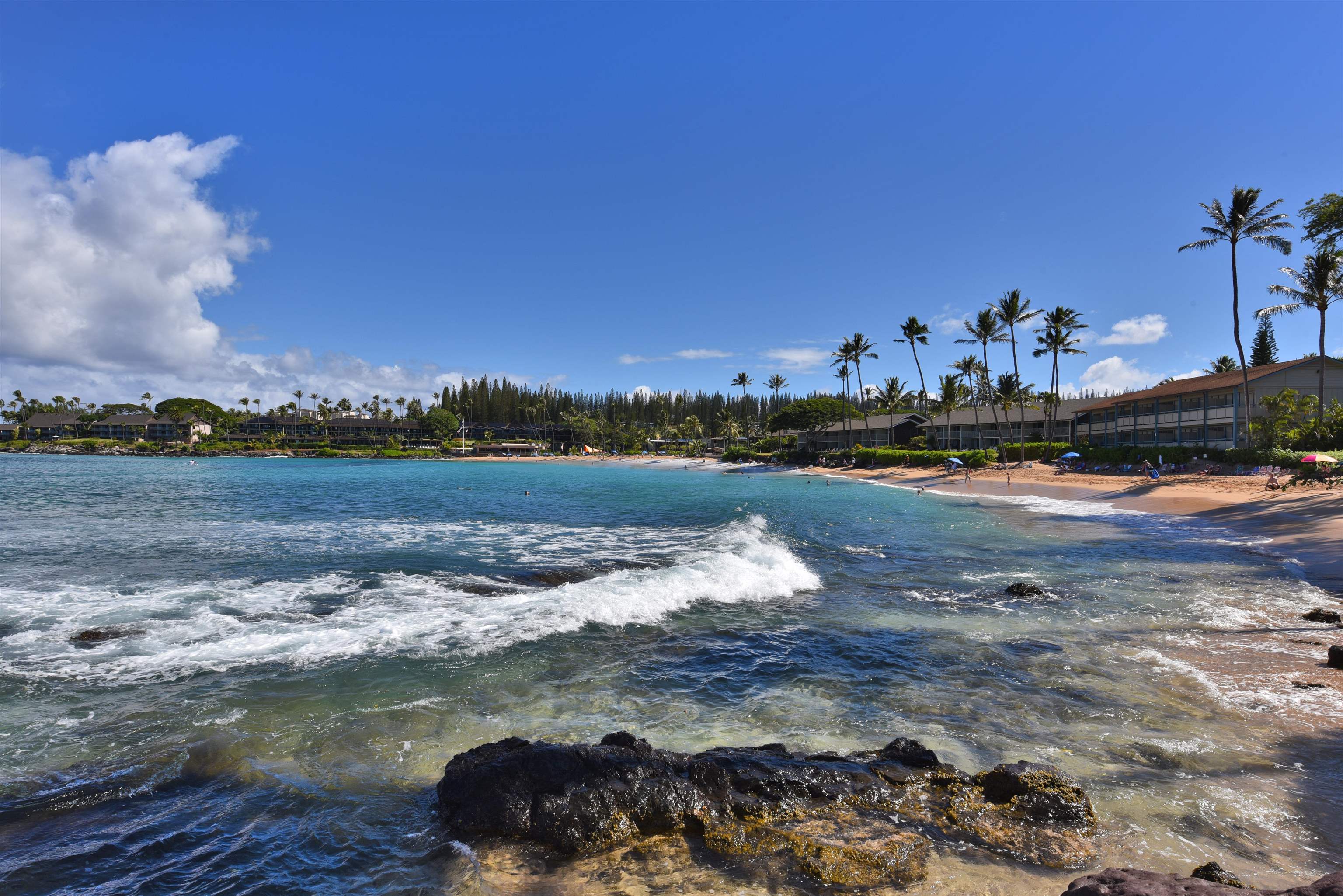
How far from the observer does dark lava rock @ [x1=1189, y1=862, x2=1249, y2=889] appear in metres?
4.07

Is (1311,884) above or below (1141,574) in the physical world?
above

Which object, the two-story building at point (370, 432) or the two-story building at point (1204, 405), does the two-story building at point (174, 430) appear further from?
the two-story building at point (1204, 405)

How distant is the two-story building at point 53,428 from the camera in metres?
155

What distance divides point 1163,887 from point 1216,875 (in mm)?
1332

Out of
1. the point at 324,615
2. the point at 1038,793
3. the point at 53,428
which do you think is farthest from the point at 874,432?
the point at 53,428

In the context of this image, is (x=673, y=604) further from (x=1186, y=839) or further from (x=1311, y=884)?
(x=1311, y=884)

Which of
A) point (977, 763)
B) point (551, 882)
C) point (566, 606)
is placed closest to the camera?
point (551, 882)

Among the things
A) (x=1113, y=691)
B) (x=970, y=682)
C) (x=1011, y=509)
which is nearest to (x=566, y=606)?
(x=970, y=682)

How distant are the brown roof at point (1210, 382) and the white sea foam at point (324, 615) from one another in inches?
2138

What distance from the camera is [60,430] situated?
157 meters

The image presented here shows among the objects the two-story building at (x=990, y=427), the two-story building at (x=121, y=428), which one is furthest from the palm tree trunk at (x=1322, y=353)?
the two-story building at (x=121, y=428)

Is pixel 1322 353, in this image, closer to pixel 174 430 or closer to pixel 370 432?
pixel 370 432

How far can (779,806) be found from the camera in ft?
16.8

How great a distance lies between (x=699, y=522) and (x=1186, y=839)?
23713 millimetres
